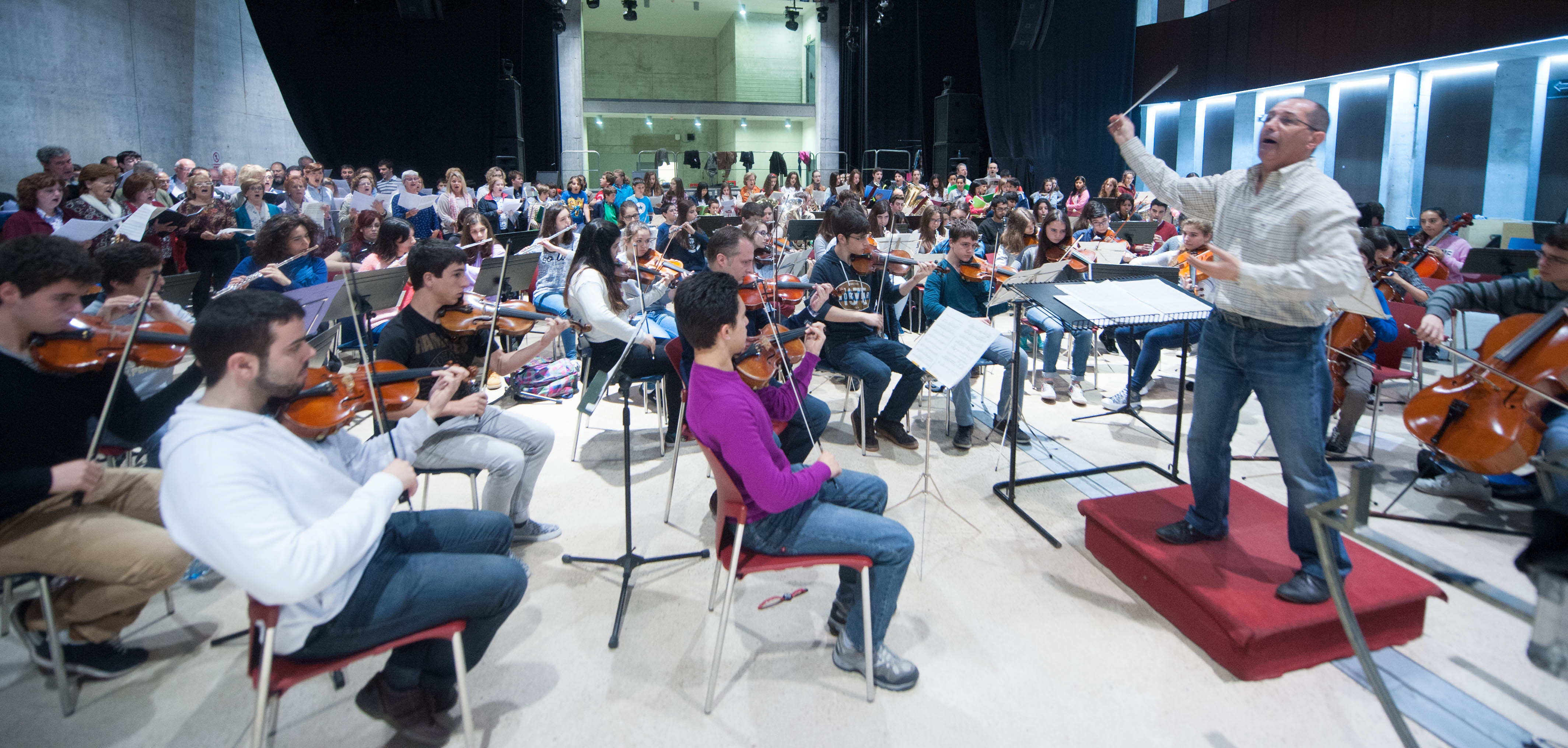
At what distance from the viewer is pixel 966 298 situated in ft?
15.1

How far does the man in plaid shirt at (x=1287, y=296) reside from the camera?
2156 mm

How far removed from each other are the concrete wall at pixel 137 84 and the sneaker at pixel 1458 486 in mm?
10375

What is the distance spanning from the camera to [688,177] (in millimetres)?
20000

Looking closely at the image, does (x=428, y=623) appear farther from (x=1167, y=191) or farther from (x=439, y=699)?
(x=1167, y=191)

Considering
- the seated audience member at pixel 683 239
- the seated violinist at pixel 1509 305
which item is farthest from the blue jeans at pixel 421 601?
the seated violinist at pixel 1509 305

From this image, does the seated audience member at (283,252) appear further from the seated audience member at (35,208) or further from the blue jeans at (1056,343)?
the blue jeans at (1056,343)

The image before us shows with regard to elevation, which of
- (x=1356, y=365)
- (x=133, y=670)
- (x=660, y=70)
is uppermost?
(x=660, y=70)

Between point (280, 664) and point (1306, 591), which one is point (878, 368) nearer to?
point (1306, 591)

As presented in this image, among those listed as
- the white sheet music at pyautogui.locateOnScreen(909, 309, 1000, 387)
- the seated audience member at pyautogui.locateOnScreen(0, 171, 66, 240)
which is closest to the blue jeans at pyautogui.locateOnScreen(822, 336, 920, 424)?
the white sheet music at pyautogui.locateOnScreen(909, 309, 1000, 387)

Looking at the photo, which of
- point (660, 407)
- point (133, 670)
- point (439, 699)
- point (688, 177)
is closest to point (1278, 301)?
point (439, 699)

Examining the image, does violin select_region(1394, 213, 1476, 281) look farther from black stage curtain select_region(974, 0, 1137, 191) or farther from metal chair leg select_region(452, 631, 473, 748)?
black stage curtain select_region(974, 0, 1137, 191)

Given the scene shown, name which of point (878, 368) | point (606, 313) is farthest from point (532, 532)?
point (878, 368)

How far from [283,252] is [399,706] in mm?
3219

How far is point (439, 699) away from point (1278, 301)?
2.60m
